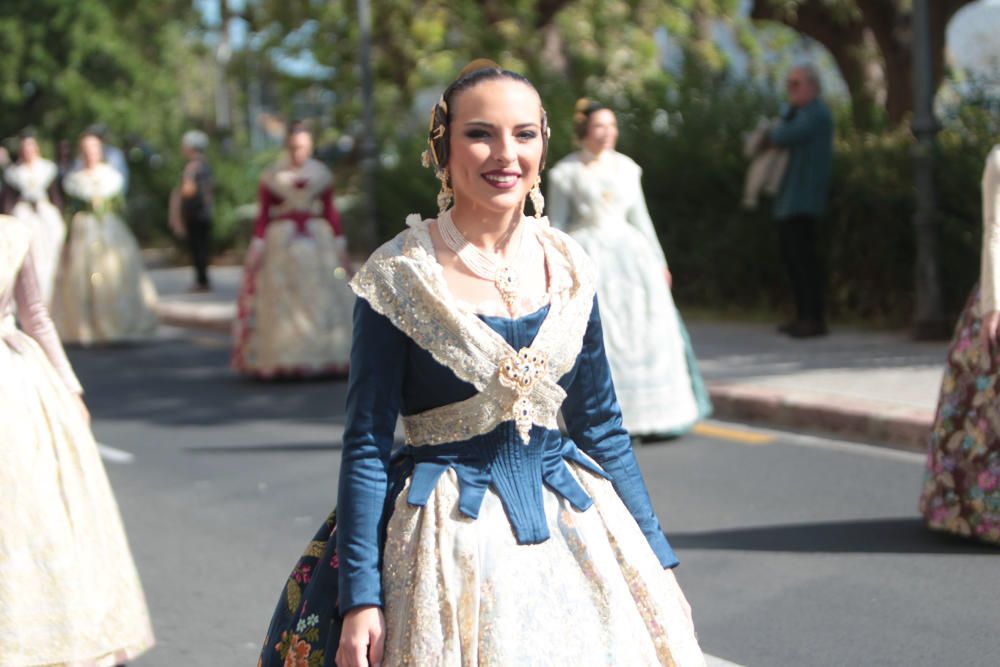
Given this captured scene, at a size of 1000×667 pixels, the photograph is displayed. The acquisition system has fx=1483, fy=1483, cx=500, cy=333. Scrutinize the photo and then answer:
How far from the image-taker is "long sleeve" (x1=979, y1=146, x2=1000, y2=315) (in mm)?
5305

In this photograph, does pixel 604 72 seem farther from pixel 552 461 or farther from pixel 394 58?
pixel 552 461

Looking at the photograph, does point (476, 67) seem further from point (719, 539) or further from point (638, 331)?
point (638, 331)

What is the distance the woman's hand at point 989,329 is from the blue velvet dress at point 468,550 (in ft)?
9.33

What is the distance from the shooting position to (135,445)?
29.4 ft

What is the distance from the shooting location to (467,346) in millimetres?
2787

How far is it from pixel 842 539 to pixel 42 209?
11315 mm

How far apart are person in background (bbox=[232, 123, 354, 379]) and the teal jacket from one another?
3.53 meters

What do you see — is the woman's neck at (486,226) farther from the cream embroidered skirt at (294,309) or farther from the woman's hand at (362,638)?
the cream embroidered skirt at (294,309)

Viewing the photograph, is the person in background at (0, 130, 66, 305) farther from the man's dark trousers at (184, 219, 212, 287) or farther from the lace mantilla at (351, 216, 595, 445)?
the lace mantilla at (351, 216, 595, 445)

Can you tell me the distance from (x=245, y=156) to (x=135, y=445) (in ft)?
62.5

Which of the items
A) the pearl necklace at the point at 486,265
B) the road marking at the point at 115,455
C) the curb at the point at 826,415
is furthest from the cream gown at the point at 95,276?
the pearl necklace at the point at 486,265

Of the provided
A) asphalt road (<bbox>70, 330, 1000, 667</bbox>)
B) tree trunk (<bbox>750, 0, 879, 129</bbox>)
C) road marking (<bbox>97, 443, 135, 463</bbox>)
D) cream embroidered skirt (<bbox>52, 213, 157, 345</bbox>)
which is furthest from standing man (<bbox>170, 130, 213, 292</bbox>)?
road marking (<bbox>97, 443, 135, 463</bbox>)

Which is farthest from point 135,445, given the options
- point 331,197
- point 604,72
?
point 604,72

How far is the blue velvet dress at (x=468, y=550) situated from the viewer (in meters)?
2.66
